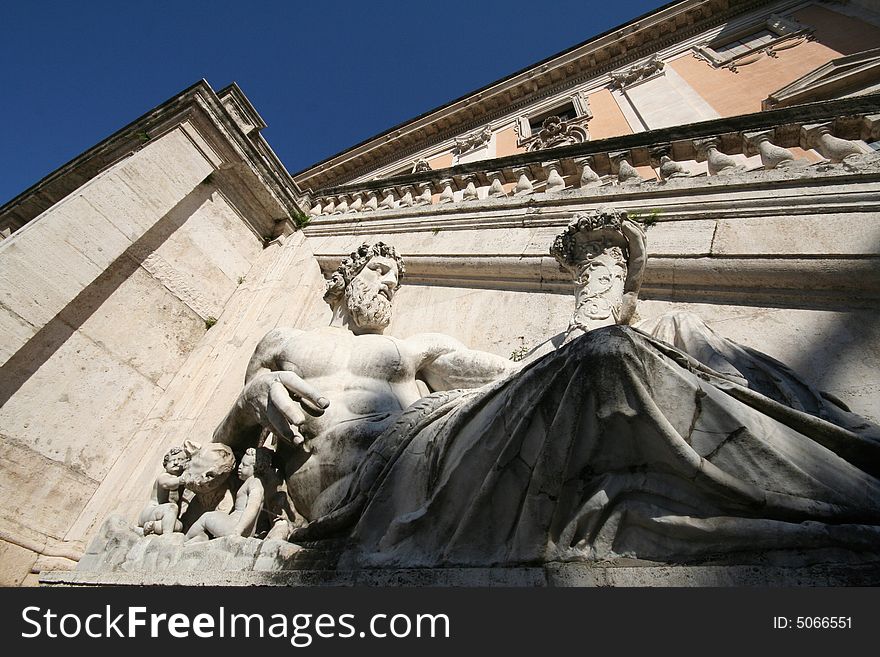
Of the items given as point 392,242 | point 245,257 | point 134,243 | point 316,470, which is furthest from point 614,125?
point 316,470

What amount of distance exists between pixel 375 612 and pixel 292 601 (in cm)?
27

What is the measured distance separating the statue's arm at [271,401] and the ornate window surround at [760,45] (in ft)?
44.5

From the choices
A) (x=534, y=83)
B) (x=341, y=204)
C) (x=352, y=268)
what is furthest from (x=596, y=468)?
(x=534, y=83)

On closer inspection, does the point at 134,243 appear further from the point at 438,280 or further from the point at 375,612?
the point at 375,612

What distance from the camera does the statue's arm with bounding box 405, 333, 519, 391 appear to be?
2.83 meters

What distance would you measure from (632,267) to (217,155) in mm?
4696

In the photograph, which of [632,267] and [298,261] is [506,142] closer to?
[298,261]

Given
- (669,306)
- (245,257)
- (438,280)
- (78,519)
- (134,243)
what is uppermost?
(245,257)

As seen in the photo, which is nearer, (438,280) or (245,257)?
(438,280)

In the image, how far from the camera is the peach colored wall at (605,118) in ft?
39.2

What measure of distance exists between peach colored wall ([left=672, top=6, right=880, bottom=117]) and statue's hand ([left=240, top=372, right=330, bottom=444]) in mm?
11184

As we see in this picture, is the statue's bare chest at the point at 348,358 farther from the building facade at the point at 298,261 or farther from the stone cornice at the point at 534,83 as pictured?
the stone cornice at the point at 534,83

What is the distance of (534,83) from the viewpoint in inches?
614

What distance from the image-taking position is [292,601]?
1.36 m
